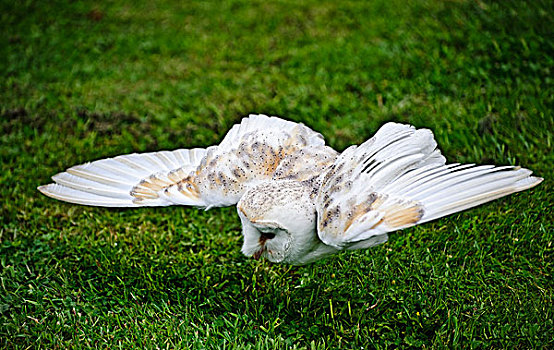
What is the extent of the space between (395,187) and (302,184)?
1.56 ft

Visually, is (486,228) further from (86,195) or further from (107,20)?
(107,20)

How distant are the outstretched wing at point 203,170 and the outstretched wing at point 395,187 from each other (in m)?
0.36

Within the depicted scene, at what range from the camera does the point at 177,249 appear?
3.55 metres

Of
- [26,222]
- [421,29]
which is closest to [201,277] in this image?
[26,222]

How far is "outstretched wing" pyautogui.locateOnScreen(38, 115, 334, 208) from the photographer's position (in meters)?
2.80

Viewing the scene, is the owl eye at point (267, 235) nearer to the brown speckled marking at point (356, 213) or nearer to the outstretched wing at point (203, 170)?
the outstretched wing at point (203, 170)

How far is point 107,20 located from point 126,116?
192 centimetres

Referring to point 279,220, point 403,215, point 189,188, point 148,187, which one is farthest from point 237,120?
point 403,215

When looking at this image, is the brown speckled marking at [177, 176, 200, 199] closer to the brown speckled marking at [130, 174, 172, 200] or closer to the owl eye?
the brown speckled marking at [130, 174, 172, 200]

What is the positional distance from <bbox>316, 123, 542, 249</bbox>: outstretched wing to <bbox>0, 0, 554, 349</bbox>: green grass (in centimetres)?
73

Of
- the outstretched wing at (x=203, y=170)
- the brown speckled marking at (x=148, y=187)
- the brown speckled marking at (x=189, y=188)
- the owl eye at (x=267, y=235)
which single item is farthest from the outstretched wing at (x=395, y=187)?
the brown speckled marking at (x=148, y=187)

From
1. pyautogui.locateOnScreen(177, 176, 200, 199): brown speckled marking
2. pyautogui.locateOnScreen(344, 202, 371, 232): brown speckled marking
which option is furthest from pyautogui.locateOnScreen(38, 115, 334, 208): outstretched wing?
pyautogui.locateOnScreen(344, 202, 371, 232): brown speckled marking

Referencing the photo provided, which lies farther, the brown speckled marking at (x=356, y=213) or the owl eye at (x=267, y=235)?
the owl eye at (x=267, y=235)

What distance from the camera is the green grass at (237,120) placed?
113 inches
